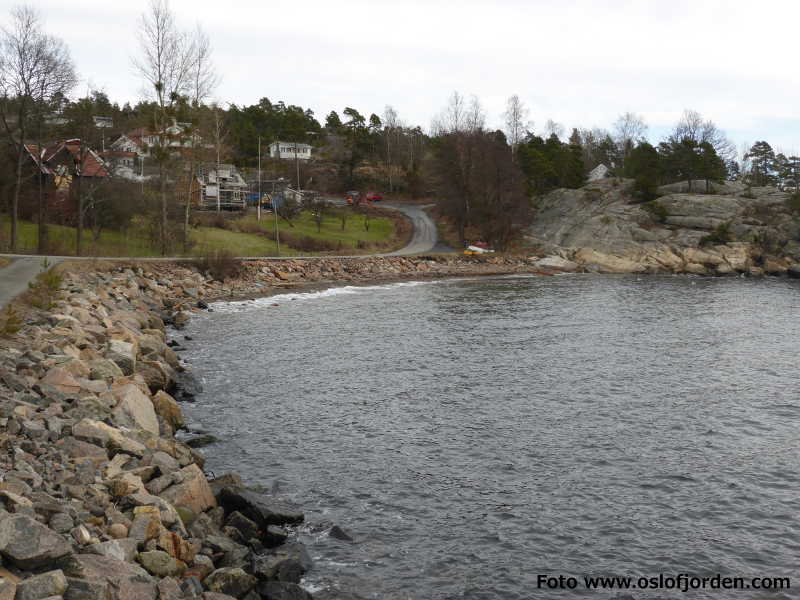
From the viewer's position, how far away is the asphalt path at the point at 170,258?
83.6 ft

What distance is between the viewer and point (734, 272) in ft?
226

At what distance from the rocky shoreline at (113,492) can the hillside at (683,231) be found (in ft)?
202

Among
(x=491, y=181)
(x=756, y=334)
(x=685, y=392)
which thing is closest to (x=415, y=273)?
(x=491, y=181)

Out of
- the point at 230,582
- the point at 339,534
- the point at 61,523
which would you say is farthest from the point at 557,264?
the point at 61,523

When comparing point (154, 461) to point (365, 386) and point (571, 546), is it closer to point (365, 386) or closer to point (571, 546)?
point (571, 546)

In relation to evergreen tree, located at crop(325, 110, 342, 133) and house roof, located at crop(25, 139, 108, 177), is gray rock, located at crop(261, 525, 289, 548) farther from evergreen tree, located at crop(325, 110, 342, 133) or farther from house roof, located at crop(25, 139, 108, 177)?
evergreen tree, located at crop(325, 110, 342, 133)

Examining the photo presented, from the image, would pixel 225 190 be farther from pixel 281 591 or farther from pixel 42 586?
pixel 42 586

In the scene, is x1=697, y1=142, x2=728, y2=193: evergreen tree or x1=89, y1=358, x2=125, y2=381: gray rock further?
x1=697, y1=142, x2=728, y2=193: evergreen tree

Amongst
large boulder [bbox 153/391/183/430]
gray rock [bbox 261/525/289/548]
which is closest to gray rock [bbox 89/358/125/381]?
large boulder [bbox 153/391/183/430]

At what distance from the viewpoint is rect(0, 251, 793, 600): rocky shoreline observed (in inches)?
310

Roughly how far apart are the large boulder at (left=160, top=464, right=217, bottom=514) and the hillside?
2573 inches

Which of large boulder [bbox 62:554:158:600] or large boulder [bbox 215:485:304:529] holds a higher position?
large boulder [bbox 62:554:158:600]

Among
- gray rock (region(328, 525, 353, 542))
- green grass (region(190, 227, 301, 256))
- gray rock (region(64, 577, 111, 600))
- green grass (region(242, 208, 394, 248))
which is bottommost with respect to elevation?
gray rock (region(328, 525, 353, 542))

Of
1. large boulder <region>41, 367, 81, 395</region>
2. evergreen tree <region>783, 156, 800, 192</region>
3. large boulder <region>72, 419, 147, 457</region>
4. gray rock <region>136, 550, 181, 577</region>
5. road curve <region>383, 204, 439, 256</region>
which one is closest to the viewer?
gray rock <region>136, 550, 181, 577</region>
